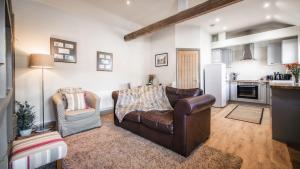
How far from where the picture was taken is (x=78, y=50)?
364 centimetres

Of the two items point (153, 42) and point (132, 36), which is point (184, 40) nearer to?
point (153, 42)

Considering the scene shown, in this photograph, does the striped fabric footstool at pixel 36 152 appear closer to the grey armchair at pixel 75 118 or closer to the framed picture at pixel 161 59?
the grey armchair at pixel 75 118

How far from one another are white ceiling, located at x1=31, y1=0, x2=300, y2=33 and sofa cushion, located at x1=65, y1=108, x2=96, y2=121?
8.39 ft

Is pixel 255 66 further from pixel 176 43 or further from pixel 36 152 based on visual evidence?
pixel 36 152

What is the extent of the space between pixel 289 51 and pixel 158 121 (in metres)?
5.18

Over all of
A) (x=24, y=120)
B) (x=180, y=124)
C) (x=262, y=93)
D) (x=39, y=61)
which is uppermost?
(x=39, y=61)

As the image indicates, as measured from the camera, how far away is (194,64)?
5031 mm

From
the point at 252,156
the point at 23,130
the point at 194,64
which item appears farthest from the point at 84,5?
the point at 252,156

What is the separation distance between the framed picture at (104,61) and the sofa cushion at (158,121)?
2.43m

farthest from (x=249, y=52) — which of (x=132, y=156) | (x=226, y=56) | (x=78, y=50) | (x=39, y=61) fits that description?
(x=39, y=61)

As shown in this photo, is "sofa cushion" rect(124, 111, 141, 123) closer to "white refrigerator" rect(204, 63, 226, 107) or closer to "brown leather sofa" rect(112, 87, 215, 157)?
"brown leather sofa" rect(112, 87, 215, 157)

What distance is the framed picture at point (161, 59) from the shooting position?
520 centimetres

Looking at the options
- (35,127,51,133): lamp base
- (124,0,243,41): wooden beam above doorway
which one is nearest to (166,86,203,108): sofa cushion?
(124,0,243,41): wooden beam above doorway

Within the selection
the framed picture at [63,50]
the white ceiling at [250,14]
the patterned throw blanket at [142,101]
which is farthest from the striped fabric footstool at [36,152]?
the white ceiling at [250,14]
